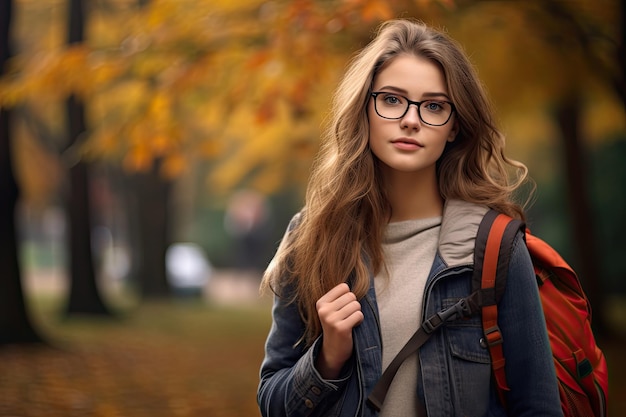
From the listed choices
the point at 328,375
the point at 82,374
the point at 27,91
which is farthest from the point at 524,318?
the point at 82,374

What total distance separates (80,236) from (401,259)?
1288 centimetres

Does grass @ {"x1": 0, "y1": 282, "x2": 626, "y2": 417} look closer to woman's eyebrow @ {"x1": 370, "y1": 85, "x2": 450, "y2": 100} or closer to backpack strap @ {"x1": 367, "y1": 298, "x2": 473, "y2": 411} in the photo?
backpack strap @ {"x1": 367, "y1": 298, "x2": 473, "y2": 411}

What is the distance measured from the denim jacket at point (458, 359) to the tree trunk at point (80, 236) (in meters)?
12.6

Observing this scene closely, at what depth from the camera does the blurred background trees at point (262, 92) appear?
8297mm

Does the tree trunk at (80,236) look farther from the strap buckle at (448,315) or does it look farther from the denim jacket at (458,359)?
the strap buckle at (448,315)

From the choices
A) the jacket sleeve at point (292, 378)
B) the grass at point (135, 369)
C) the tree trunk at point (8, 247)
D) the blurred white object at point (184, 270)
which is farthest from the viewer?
the blurred white object at point (184, 270)

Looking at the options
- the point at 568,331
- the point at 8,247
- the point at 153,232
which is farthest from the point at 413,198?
the point at 153,232

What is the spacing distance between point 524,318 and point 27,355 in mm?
9154

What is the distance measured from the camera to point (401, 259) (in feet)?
8.93

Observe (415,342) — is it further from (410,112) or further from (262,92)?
(262,92)

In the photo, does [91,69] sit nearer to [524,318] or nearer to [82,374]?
[82,374]

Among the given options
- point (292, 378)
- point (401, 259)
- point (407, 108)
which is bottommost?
point (292, 378)

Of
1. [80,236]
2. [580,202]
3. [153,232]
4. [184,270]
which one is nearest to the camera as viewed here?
[580,202]

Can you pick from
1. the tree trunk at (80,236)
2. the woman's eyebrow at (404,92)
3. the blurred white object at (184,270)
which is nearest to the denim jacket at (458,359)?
the woman's eyebrow at (404,92)
